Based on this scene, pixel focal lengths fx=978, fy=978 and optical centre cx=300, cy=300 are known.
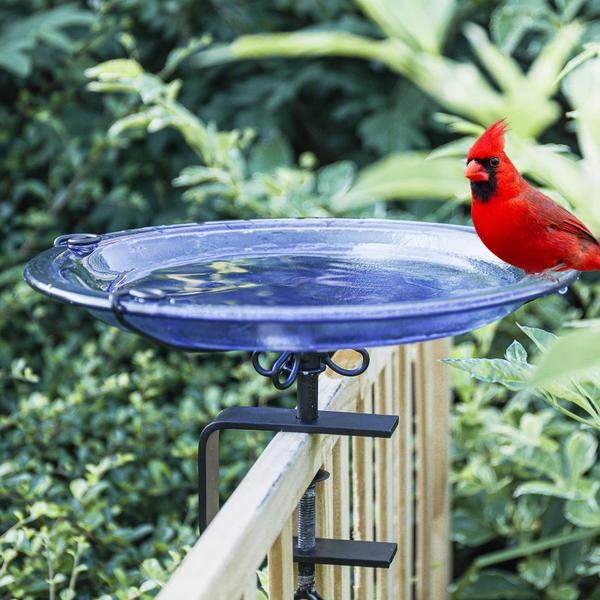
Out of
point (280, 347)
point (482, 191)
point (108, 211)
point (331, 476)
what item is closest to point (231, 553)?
point (280, 347)

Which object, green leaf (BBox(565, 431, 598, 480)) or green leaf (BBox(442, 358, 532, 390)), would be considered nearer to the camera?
green leaf (BBox(442, 358, 532, 390))

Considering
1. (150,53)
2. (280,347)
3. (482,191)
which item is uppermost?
(150,53)

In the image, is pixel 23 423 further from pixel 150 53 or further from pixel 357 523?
pixel 150 53

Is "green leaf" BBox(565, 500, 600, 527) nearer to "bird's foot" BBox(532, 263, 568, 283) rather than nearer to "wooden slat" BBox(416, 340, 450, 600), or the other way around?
"wooden slat" BBox(416, 340, 450, 600)

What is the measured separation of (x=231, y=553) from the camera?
2.85 feet

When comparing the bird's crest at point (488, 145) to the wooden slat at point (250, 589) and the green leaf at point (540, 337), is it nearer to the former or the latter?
the green leaf at point (540, 337)

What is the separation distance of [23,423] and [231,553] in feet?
4.68

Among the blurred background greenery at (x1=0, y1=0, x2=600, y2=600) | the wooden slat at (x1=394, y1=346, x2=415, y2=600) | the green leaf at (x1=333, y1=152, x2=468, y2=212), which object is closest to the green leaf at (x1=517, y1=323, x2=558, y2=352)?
the blurred background greenery at (x1=0, y1=0, x2=600, y2=600)

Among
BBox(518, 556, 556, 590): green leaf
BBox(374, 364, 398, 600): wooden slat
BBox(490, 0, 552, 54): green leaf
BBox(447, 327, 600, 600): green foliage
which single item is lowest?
BBox(518, 556, 556, 590): green leaf

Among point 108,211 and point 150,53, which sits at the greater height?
point 150,53

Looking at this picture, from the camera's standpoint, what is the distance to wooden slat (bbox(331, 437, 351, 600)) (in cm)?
141

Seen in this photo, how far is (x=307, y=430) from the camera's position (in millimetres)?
1180

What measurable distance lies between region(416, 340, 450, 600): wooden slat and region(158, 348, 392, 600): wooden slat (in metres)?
0.79

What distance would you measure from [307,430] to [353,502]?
0.46m
